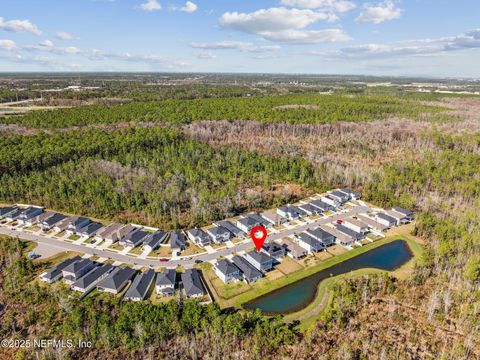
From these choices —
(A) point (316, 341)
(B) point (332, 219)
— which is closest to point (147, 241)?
(A) point (316, 341)

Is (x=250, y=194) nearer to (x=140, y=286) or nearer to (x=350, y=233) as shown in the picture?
(x=350, y=233)

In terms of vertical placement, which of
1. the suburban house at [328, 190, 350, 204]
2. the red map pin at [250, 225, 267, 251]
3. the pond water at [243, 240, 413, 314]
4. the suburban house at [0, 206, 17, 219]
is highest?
the suburban house at [328, 190, 350, 204]

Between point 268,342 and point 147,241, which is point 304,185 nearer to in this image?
point 147,241

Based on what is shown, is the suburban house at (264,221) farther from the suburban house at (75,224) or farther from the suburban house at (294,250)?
the suburban house at (75,224)

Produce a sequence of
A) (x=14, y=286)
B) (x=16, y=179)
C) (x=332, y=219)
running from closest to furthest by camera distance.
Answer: (x=14, y=286), (x=332, y=219), (x=16, y=179)

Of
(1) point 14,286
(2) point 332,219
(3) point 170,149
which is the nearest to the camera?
(1) point 14,286

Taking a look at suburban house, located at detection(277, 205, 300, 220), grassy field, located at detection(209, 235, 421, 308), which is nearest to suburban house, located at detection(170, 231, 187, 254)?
grassy field, located at detection(209, 235, 421, 308)

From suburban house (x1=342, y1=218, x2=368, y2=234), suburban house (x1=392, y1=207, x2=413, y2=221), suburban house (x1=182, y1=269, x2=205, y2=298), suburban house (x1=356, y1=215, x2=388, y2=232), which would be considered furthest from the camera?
suburban house (x1=392, y1=207, x2=413, y2=221)

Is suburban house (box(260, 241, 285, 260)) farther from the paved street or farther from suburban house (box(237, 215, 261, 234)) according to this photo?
suburban house (box(237, 215, 261, 234))
